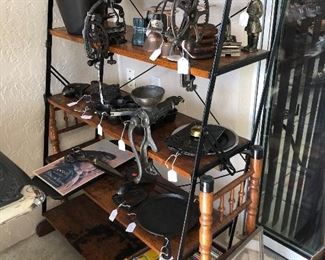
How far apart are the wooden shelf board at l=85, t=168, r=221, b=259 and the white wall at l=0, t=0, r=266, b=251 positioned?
402mm

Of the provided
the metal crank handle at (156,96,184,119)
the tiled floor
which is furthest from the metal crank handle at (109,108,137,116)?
→ the tiled floor

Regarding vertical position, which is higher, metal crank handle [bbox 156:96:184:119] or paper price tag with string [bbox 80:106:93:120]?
metal crank handle [bbox 156:96:184:119]

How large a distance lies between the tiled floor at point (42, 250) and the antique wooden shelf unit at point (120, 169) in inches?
4.9

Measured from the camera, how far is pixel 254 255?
140 cm

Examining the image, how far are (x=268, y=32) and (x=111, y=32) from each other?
592 millimetres

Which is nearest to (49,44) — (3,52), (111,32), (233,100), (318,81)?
(3,52)

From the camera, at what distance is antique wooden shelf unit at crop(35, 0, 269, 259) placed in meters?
1.04

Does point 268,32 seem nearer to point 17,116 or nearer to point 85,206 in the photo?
point 17,116

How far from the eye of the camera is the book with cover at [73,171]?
4.99 ft

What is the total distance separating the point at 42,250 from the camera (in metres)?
1.84

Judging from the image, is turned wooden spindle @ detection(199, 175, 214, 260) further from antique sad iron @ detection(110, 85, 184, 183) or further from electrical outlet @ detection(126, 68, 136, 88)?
electrical outlet @ detection(126, 68, 136, 88)

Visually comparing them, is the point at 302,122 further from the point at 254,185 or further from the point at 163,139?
the point at 163,139

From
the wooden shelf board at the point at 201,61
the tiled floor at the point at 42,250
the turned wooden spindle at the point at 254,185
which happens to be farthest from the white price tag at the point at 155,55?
the tiled floor at the point at 42,250

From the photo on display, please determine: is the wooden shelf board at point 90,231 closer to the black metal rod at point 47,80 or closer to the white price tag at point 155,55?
the black metal rod at point 47,80
